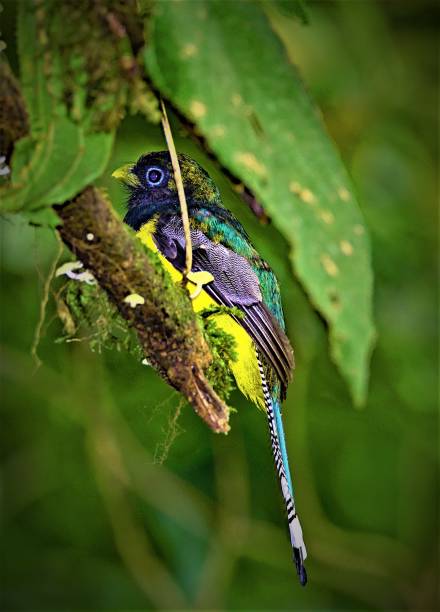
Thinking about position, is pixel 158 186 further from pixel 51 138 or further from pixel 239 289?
pixel 51 138

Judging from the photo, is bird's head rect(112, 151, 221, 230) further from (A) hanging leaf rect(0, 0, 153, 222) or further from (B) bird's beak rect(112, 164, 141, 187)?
(A) hanging leaf rect(0, 0, 153, 222)

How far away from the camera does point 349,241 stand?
0.41 m

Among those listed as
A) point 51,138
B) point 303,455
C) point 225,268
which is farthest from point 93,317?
point 303,455

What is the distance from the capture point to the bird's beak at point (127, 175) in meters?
0.82

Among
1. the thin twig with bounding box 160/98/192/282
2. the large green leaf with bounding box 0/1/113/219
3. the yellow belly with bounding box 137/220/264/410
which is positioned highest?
the large green leaf with bounding box 0/1/113/219

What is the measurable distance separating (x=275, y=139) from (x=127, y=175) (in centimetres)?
42

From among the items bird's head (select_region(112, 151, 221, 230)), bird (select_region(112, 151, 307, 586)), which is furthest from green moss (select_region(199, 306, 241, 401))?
bird's head (select_region(112, 151, 221, 230))

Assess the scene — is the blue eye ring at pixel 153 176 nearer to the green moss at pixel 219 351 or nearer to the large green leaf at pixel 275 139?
the green moss at pixel 219 351

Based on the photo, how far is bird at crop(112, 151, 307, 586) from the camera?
78 cm

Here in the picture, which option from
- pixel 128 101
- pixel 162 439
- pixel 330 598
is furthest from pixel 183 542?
pixel 128 101

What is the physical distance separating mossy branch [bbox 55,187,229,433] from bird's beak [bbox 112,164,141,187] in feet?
0.63

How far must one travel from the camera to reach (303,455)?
1678 mm

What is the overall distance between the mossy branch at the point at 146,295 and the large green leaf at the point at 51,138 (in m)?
0.05

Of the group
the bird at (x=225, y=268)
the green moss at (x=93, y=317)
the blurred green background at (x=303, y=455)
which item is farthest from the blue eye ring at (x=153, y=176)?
the blurred green background at (x=303, y=455)
